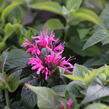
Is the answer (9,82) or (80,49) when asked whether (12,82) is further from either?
(80,49)

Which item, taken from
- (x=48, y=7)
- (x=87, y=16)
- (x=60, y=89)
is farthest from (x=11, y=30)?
(x=60, y=89)

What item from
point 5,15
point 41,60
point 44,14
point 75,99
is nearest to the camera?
point 75,99

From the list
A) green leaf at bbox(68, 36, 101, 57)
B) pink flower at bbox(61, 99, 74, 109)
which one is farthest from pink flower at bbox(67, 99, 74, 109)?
green leaf at bbox(68, 36, 101, 57)

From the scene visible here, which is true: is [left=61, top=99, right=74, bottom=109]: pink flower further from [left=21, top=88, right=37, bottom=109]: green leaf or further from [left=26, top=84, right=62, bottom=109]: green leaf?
[left=21, top=88, right=37, bottom=109]: green leaf

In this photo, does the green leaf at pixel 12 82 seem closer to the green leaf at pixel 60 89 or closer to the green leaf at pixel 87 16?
the green leaf at pixel 60 89

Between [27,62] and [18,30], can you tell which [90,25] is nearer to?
[18,30]

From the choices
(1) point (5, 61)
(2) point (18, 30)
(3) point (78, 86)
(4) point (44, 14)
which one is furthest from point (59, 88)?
(4) point (44, 14)
